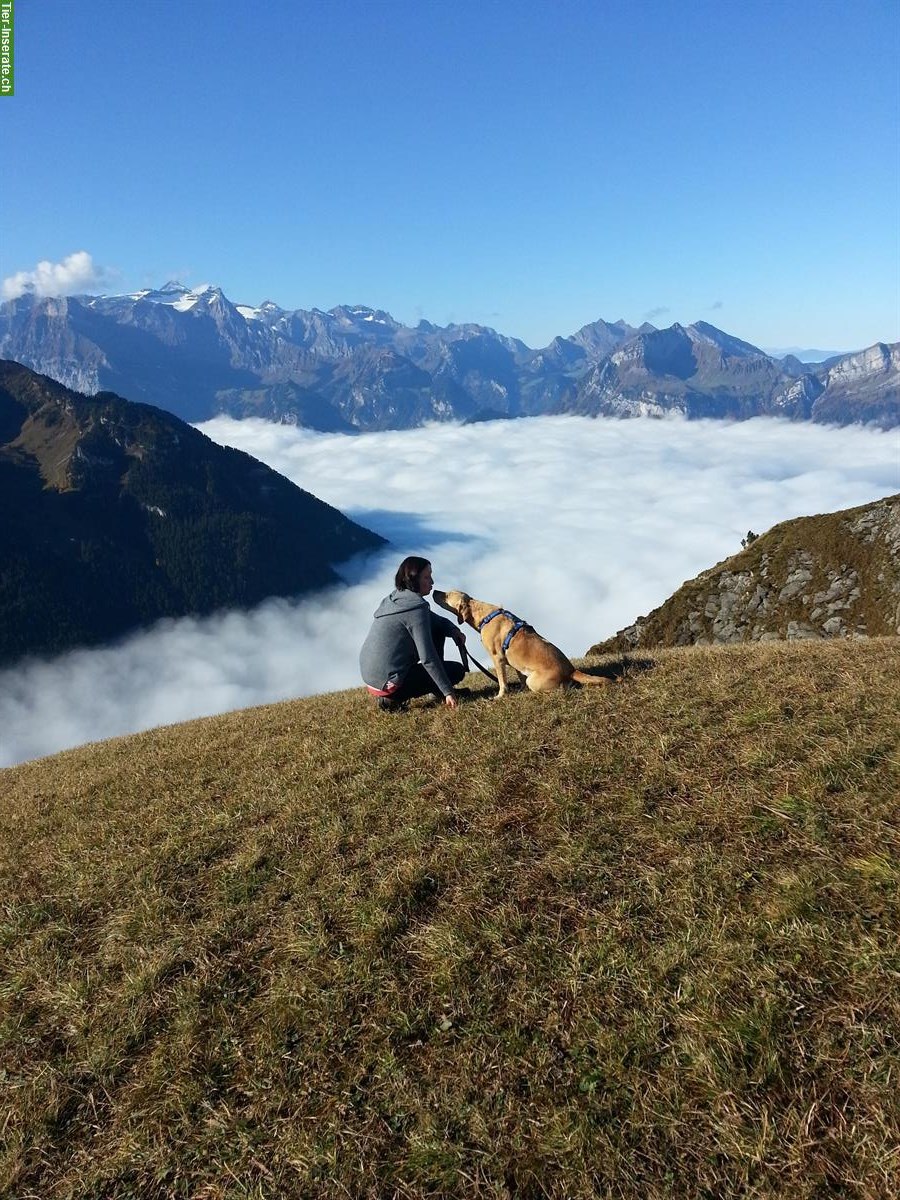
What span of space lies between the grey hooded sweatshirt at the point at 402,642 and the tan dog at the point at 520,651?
765 mm

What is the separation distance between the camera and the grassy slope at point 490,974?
4465 mm

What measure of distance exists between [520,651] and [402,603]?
2637mm

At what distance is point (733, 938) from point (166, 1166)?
5180 mm

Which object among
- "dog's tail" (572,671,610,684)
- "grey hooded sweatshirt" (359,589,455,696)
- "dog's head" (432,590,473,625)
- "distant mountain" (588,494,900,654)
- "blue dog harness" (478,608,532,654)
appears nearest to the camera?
"grey hooded sweatshirt" (359,589,455,696)

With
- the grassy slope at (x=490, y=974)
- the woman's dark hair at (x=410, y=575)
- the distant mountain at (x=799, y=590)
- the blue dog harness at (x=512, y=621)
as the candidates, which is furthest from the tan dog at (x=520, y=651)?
the distant mountain at (x=799, y=590)

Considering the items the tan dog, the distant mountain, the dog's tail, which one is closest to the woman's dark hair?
the tan dog

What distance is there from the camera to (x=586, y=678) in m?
12.6

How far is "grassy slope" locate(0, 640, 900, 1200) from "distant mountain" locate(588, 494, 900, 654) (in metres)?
52.9

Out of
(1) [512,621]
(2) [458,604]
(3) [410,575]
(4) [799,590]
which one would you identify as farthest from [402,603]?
(4) [799,590]

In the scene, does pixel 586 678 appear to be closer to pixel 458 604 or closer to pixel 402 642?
pixel 458 604

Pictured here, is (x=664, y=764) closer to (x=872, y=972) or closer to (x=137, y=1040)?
(x=872, y=972)

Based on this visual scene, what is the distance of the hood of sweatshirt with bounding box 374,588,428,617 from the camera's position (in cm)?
1243

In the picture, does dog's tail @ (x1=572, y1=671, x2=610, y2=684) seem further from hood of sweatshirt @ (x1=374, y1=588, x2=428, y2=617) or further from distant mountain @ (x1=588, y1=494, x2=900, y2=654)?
distant mountain @ (x1=588, y1=494, x2=900, y2=654)

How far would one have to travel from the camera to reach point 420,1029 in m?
5.53
